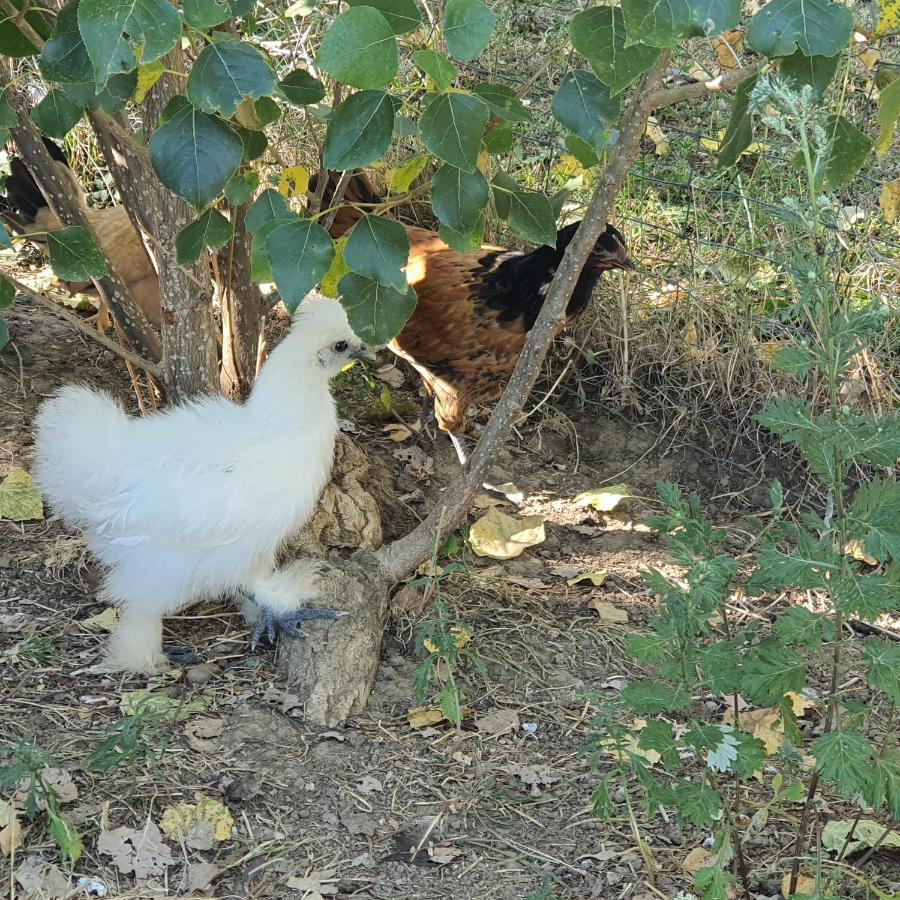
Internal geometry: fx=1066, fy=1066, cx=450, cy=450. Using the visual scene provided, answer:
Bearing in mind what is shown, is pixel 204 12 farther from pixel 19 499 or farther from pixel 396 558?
pixel 19 499

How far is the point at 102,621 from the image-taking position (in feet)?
10.5

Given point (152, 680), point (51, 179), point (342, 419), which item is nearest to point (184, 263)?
point (51, 179)

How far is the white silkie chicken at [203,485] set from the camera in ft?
9.79

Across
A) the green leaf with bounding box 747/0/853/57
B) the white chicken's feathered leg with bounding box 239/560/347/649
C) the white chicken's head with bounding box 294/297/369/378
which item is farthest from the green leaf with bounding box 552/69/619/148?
the white chicken's feathered leg with bounding box 239/560/347/649

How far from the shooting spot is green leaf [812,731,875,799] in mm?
1785

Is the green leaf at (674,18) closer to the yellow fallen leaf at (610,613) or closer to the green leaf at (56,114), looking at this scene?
the green leaf at (56,114)

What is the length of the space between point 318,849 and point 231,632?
984 millimetres

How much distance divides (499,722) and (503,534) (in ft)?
2.86

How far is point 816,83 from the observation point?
2.25 meters

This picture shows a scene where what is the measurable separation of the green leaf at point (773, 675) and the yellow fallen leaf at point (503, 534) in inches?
68.9

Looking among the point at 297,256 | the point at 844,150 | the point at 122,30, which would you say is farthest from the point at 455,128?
the point at 844,150

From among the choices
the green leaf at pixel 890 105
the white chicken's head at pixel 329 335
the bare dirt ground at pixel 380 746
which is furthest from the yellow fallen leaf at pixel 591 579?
the green leaf at pixel 890 105

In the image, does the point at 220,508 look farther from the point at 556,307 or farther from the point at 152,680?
the point at 556,307

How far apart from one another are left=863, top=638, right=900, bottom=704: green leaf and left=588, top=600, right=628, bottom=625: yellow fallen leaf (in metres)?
1.61
